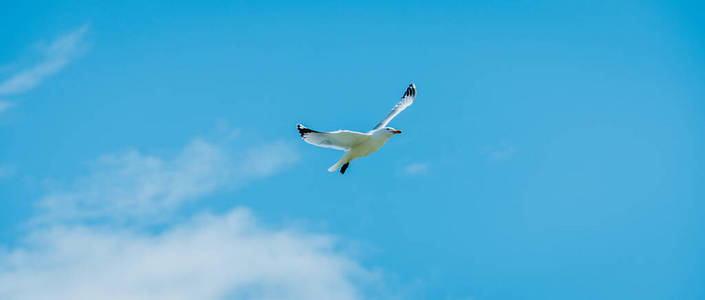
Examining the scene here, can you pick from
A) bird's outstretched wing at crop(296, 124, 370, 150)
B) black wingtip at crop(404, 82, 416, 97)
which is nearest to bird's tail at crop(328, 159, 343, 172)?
bird's outstretched wing at crop(296, 124, 370, 150)

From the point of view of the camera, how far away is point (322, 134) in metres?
16.8

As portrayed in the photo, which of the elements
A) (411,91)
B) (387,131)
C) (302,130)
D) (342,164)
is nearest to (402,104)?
(411,91)

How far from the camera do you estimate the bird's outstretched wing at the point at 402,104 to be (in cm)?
1987

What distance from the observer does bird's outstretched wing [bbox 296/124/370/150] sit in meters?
16.6

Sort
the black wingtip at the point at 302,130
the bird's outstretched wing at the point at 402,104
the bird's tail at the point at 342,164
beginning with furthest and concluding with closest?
the bird's outstretched wing at the point at 402,104 → the bird's tail at the point at 342,164 → the black wingtip at the point at 302,130

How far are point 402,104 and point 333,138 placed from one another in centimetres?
430

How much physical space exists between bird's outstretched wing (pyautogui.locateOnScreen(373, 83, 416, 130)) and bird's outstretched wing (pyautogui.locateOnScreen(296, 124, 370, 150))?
227 centimetres

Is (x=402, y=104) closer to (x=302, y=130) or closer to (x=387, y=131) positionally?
(x=387, y=131)

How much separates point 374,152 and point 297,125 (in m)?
2.43

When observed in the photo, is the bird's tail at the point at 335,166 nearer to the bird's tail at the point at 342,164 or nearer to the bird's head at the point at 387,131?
the bird's tail at the point at 342,164

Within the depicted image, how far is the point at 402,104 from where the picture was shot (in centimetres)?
2070

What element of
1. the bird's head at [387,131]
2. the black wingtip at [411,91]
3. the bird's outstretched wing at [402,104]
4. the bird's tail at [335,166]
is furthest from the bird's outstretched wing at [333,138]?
the black wingtip at [411,91]

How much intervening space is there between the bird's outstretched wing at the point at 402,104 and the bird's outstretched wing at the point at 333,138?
2.27 metres

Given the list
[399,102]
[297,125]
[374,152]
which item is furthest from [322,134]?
[399,102]
